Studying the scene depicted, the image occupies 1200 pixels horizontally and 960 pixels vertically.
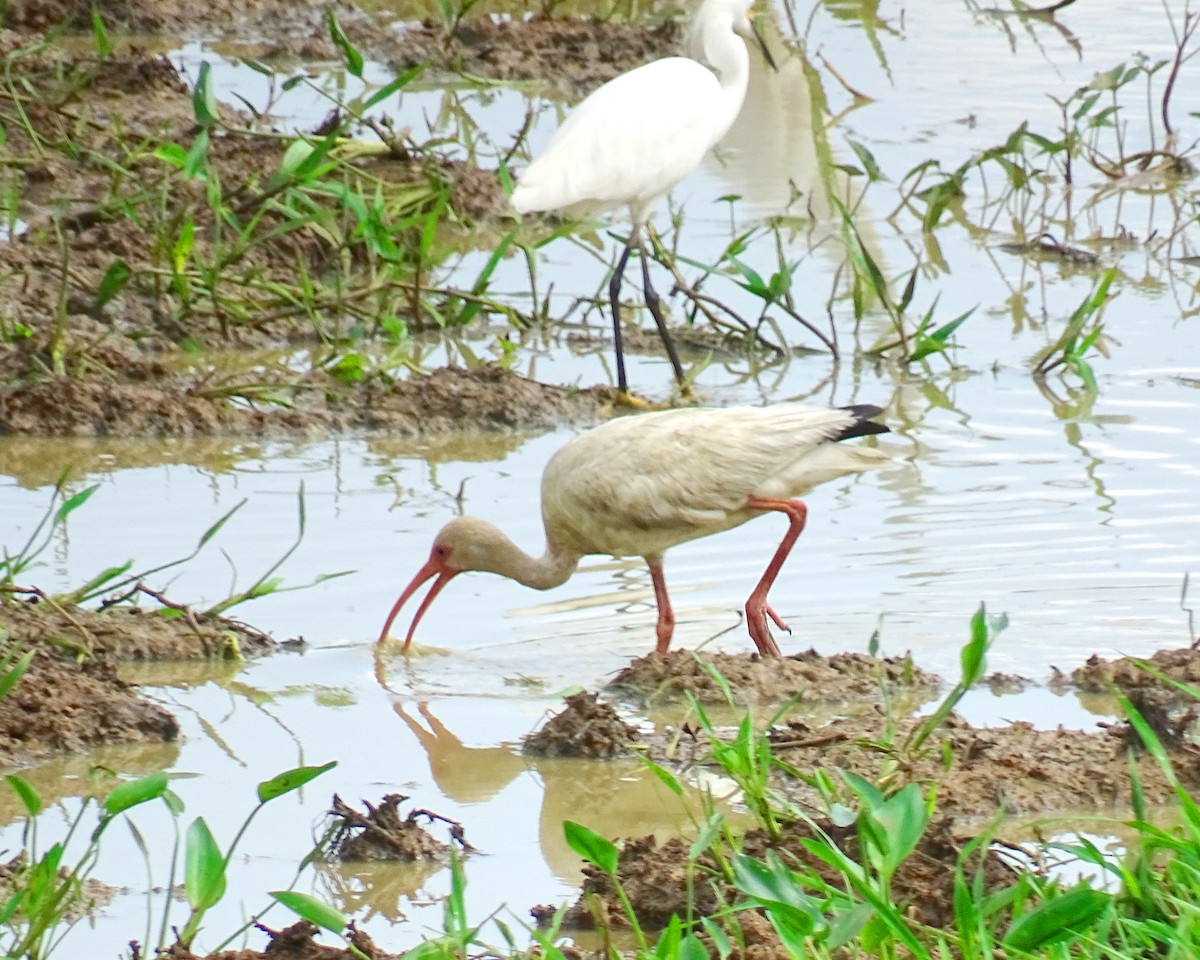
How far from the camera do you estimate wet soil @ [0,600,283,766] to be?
431cm

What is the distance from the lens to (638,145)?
8.03 m

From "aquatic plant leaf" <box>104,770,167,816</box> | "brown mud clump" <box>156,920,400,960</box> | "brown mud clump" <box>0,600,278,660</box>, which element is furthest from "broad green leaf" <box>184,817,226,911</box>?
"brown mud clump" <box>0,600,278,660</box>

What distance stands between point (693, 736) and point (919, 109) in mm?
7830

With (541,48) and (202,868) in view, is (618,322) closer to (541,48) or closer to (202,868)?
(202,868)

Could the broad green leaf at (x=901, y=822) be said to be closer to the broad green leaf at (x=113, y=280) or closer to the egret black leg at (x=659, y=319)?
the egret black leg at (x=659, y=319)

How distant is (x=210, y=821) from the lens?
400 centimetres

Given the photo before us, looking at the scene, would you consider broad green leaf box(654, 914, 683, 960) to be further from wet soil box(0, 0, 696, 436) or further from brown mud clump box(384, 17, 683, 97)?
brown mud clump box(384, 17, 683, 97)

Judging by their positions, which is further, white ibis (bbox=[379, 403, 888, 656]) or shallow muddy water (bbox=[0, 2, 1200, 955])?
white ibis (bbox=[379, 403, 888, 656])

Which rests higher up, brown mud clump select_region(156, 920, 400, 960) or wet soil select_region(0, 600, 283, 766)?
wet soil select_region(0, 600, 283, 766)

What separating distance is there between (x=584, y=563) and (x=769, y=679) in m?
1.61

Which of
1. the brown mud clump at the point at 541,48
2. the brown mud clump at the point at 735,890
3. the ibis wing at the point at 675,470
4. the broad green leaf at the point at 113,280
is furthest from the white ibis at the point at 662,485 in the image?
the brown mud clump at the point at 541,48

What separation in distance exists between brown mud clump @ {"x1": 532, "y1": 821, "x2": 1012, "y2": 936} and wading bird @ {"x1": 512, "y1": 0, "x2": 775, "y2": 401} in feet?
13.2

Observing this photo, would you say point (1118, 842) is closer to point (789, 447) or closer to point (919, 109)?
point (789, 447)

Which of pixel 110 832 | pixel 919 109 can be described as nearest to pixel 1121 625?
pixel 110 832
